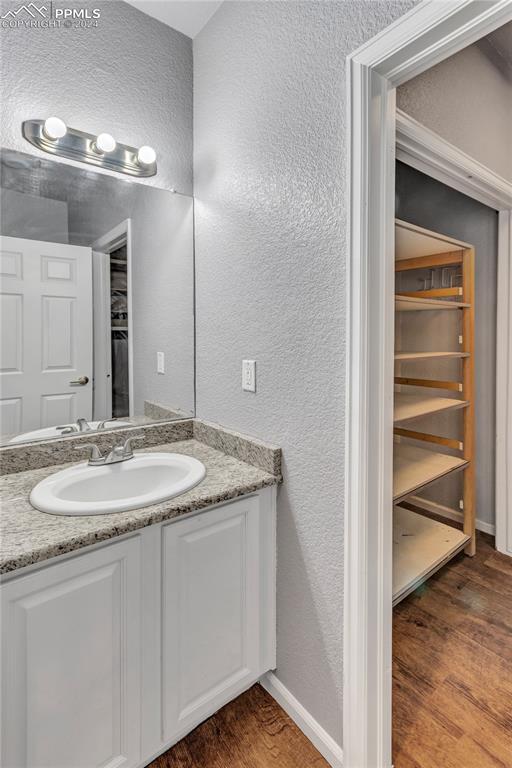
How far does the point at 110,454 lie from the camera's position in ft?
4.62

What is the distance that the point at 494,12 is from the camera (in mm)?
804

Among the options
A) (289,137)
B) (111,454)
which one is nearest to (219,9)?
(289,137)

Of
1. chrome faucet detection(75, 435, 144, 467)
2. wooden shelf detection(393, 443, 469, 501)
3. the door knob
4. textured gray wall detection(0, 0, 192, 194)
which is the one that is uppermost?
textured gray wall detection(0, 0, 192, 194)

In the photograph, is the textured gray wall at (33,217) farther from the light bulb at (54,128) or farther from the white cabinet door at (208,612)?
the white cabinet door at (208,612)

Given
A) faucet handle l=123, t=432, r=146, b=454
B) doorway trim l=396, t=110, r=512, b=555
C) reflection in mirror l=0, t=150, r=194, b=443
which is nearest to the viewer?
reflection in mirror l=0, t=150, r=194, b=443

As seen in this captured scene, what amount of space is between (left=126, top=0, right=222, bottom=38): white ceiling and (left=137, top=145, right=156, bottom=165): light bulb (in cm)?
52

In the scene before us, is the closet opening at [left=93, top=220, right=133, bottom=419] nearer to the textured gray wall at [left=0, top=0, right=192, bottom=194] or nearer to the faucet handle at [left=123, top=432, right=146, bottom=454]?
the faucet handle at [left=123, top=432, right=146, bottom=454]

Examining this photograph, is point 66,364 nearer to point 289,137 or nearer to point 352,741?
point 289,137

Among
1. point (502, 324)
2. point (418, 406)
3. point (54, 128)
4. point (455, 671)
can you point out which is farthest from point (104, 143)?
point (455, 671)

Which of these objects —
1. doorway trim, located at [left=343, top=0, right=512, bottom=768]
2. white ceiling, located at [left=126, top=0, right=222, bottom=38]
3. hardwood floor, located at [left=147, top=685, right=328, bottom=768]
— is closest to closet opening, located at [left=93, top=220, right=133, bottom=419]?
white ceiling, located at [left=126, top=0, right=222, bottom=38]

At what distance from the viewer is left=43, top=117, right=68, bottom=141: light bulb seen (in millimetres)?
1315

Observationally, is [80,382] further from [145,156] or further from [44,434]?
[145,156]

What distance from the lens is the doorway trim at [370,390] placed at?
996 mm

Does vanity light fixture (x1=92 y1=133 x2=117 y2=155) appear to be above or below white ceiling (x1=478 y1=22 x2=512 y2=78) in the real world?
below
